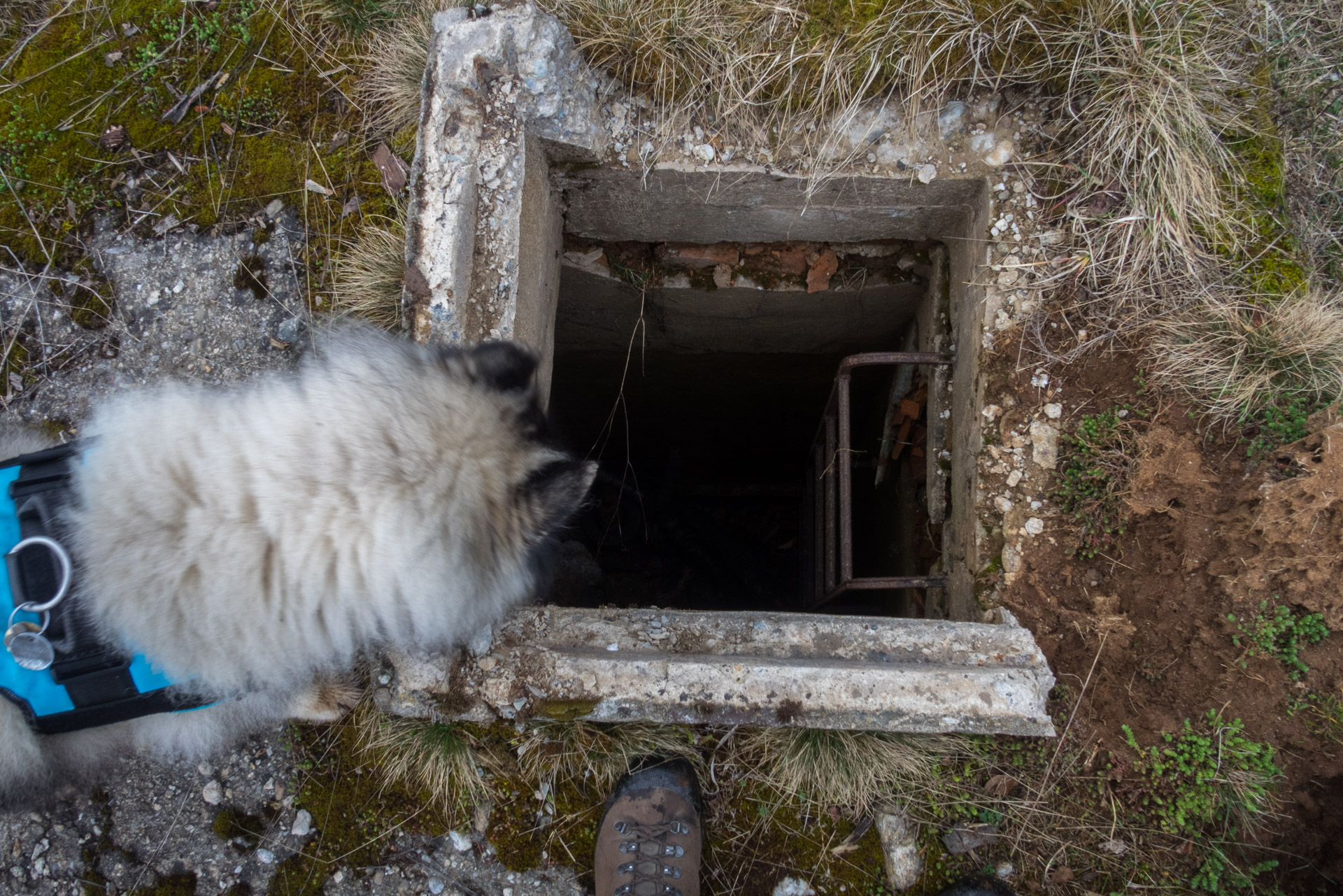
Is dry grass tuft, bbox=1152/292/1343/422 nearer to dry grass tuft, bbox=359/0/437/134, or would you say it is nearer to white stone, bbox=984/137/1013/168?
white stone, bbox=984/137/1013/168

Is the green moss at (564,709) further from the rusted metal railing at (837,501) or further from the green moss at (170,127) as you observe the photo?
the green moss at (170,127)

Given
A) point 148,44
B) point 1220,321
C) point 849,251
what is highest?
point 148,44

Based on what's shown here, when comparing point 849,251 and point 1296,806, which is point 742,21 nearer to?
point 849,251

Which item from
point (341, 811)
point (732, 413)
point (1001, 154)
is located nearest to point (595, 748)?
point (341, 811)

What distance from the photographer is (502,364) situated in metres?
1.66

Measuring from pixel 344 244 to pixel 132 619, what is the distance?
4.69 ft

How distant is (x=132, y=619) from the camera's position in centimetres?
155

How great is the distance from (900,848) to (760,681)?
71cm

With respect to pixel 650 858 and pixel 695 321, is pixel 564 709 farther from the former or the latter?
pixel 695 321

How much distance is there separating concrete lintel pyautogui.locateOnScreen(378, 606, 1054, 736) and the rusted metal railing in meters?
0.59

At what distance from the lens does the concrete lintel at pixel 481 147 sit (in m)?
2.03

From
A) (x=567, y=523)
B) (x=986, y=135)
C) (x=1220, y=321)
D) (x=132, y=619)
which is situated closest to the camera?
(x=132, y=619)

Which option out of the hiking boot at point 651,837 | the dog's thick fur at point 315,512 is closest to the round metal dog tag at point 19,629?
the dog's thick fur at point 315,512

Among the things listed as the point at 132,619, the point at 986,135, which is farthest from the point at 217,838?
the point at 986,135
